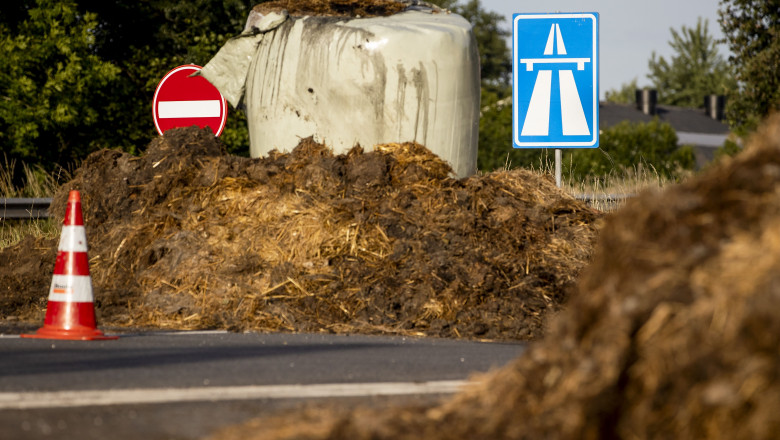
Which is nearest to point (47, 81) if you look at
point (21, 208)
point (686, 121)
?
point (21, 208)

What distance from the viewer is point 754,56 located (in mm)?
27234

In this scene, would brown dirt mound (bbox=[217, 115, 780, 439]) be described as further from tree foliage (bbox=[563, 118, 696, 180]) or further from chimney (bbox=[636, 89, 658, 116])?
chimney (bbox=[636, 89, 658, 116])

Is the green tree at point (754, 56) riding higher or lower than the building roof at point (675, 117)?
higher

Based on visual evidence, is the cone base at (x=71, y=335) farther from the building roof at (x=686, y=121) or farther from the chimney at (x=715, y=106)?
the chimney at (x=715, y=106)

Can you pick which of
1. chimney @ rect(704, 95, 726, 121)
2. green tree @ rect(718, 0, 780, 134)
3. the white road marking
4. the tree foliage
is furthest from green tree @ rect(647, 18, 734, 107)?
the white road marking

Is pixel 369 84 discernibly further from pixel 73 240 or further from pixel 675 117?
pixel 675 117

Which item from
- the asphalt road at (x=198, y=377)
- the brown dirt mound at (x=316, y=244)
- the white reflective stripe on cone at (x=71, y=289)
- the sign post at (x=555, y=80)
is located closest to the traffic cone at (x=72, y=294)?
the white reflective stripe on cone at (x=71, y=289)

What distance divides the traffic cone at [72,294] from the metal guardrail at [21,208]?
6165mm

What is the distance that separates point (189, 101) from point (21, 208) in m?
2.63

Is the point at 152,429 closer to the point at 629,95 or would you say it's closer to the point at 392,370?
the point at 392,370

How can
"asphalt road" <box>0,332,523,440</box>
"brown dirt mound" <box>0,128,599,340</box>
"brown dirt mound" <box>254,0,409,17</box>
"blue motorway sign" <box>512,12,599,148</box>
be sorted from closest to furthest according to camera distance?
"asphalt road" <box>0,332,523,440</box> → "brown dirt mound" <box>0,128,599,340</box> → "blue motorway sign" <box>512,12,599,148</box> → "brown dirt mound" <box>254,0,409,17</box>

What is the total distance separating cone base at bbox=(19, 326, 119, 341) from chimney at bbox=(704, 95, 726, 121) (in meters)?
85.9

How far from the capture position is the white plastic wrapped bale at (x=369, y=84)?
1035 cm

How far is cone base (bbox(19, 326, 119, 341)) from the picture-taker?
6.85 m
